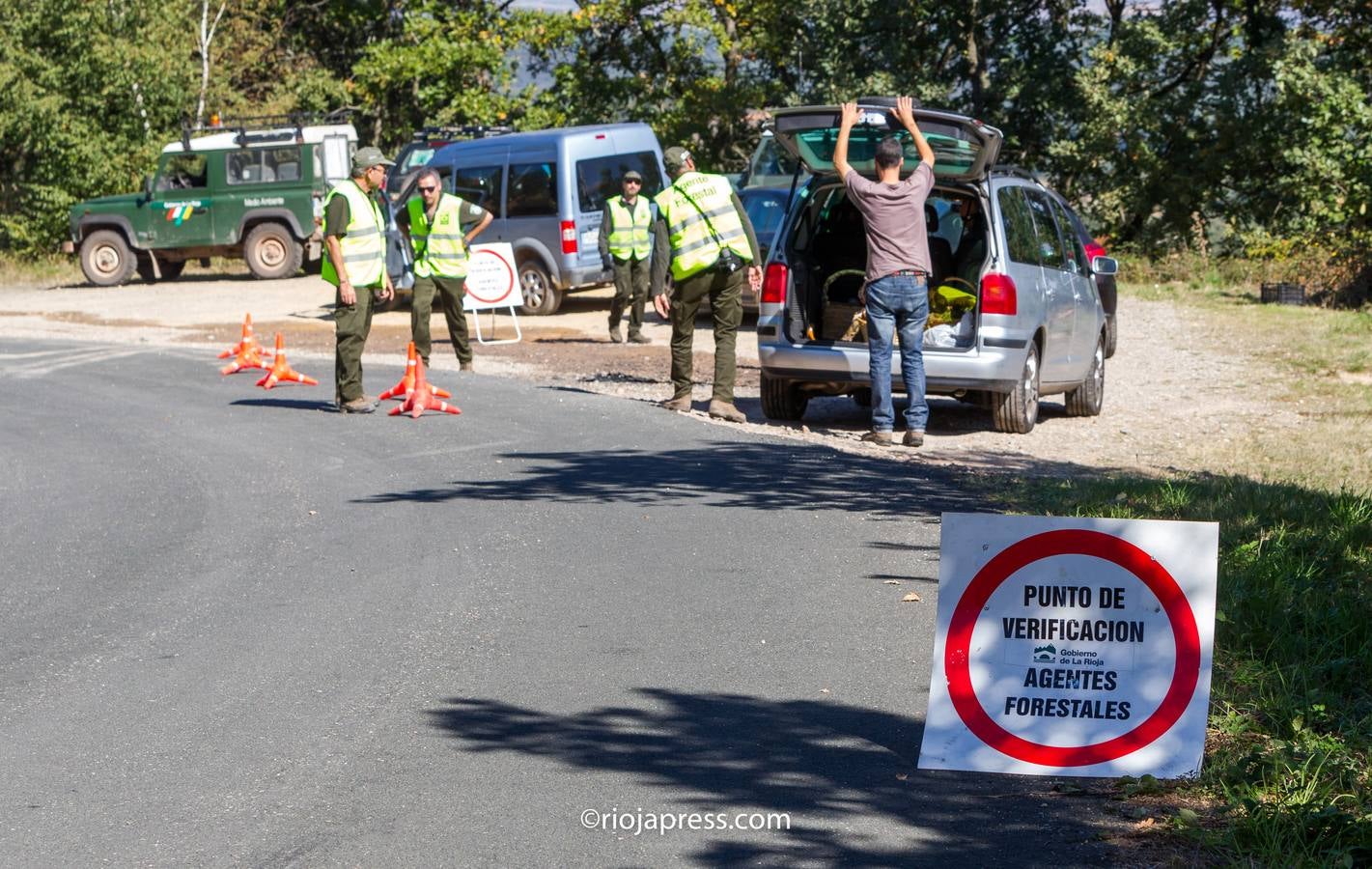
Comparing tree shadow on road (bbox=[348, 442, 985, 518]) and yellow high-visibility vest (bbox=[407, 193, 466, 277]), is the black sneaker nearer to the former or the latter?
yellow high-visibility vest (bbox=[407, 193, 466, 277])

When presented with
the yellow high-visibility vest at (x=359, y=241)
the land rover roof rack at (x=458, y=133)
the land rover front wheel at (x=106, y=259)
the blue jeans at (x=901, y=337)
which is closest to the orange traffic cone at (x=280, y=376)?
the yellow high-visibility vest at (x=359, y=241)

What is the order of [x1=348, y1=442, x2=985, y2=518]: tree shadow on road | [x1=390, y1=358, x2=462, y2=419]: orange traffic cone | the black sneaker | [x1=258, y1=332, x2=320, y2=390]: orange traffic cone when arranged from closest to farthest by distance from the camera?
1. [x1=348, y1=442, x2=985, y2=518]: tree shadow on road
2. [x1=390, y1=358, x2=462, y2=419]: orange traffic cone
3. the black sneaker
4. [x1=258, y1=332, x2=320, y2=390]: orange traffic cone

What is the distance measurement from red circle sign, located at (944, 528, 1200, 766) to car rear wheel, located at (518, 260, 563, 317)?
64.0ft

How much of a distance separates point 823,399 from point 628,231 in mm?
5908

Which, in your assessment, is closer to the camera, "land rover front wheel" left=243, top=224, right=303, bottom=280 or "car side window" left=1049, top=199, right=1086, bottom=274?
"car side window" left=1049, top=199, right=1086, bottom=274

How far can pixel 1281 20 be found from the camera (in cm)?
3075

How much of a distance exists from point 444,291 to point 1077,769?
11932 millimetres

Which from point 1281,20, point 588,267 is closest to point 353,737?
point 588,267

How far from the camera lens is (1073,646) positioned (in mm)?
4941

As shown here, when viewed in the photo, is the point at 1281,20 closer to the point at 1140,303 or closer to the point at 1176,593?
the point at 1140,303

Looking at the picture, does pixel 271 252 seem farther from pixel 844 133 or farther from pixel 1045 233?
pixel 844 133

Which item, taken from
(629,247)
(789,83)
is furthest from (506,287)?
(789,83)

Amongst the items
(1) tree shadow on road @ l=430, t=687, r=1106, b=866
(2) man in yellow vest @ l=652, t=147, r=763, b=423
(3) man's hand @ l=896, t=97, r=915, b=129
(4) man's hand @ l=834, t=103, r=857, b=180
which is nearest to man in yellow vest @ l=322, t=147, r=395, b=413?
(2) man in yellow vest @ l=652, t=147, r=763, b=423

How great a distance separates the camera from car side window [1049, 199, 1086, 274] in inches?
544
